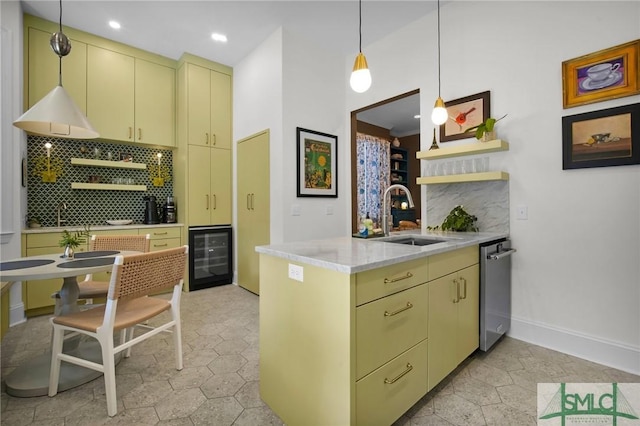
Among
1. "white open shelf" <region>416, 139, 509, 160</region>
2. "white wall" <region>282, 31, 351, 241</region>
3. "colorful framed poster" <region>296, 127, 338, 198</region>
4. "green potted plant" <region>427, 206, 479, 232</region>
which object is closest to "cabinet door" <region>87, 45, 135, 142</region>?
"white wall" <region>282, 31, 351, 241</region>

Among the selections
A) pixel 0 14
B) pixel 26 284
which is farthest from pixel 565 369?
pixel 0 14

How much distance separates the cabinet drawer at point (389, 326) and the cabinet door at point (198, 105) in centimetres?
361

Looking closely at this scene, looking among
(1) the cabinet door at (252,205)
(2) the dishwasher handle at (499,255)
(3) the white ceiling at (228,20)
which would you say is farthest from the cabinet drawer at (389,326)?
(3) the white ceiling at (228,20)

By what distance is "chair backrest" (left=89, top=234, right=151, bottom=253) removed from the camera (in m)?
2.56

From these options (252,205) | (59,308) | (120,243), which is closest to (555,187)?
(252,205)

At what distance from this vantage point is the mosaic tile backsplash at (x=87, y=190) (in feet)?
11.2

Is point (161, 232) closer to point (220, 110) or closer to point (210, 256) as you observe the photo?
point (210, 256)

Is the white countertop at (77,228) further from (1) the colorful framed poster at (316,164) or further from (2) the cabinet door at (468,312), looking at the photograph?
(2) the cabinet door at (468,312)

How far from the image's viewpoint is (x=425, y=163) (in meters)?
3.15

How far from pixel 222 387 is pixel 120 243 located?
164 centimetres

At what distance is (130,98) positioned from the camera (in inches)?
151

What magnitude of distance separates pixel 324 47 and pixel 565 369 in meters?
4.01

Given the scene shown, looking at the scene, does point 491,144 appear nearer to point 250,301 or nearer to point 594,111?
point 594,111

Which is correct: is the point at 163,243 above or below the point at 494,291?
above
